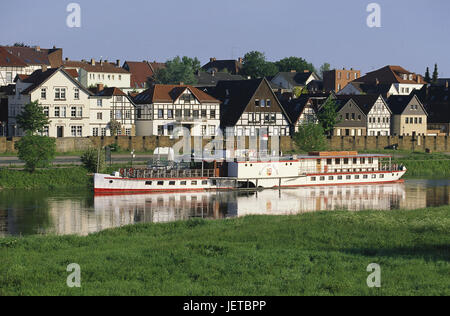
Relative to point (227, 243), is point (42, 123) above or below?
above

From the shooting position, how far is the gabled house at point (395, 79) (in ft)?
485

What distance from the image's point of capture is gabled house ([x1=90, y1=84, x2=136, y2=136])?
90.6 metres

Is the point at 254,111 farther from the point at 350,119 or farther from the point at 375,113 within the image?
the point at 375,113

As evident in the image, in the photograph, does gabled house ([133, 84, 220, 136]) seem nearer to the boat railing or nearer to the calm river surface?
the boat railing

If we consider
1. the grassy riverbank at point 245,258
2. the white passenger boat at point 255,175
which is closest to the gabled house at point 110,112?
the white passenger boat at point 255,175

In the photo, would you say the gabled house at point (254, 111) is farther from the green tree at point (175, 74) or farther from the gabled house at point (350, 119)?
the green tree at point (175, 74)

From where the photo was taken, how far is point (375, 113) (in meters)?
112

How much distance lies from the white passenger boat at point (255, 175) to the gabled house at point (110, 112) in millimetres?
27825

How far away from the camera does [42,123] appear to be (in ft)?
269
